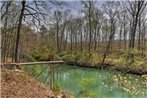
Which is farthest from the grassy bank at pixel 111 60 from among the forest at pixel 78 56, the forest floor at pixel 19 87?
the forest floor at pixel 19 87

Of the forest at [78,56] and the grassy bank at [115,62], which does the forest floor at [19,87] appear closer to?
the forest at [78,56]

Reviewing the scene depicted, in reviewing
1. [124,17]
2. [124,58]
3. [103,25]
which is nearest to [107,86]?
[124,58]

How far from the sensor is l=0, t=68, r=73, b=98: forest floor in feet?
30.6

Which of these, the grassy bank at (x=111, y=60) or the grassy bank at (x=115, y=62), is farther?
the grassy bank at (x=111, y=60)

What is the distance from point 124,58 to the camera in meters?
36.6

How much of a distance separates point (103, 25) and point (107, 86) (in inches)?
1531

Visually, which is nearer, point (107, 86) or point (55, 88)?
point (55, 88)

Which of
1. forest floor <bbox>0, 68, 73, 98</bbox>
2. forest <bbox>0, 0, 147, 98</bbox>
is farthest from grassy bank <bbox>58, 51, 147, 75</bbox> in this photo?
forest floor <bbox>0, 68, 73, 98</bbox>

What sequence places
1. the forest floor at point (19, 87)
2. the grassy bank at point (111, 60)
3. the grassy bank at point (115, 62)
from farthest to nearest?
the grassy bank at point (111, 60)
the grassy bank at point (115, 62)
the forest floor at point (19, 87)

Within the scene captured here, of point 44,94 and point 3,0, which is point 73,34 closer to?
point 3,0

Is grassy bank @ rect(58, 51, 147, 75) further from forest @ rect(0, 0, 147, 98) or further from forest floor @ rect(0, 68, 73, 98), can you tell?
forest floor @ rect(0, 68, 73, 98)

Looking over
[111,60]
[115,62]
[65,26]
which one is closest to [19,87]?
[115,62]

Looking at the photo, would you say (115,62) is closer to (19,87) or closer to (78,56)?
(78,56)

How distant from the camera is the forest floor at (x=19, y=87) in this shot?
933cm
